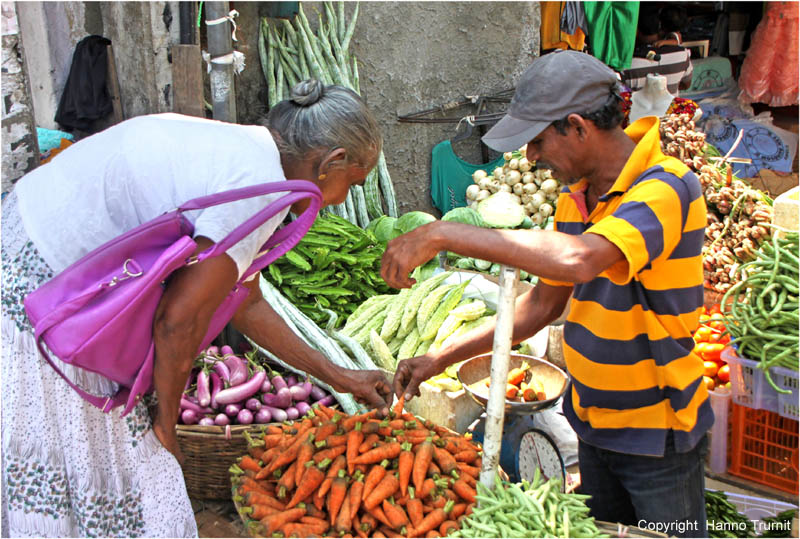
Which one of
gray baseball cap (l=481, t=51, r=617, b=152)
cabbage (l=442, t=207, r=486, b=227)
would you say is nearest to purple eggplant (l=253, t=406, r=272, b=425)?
gray baseball cap (l=481, t=51, r=617, b=152)

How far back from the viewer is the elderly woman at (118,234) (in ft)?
5.60

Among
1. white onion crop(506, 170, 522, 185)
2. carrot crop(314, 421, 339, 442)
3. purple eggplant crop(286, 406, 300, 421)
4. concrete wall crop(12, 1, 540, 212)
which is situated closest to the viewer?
carrot crop(314, 421, 339, 442)

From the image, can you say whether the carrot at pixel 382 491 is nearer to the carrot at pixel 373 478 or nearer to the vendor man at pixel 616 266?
the carrot at pixel 373 478

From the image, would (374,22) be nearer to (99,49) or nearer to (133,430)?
(99,49)

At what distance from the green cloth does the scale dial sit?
6.11 m

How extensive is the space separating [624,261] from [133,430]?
4.54 feet

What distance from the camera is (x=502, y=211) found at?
601 centimetres

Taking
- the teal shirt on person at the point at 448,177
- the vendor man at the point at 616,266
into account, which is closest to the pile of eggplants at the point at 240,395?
the vendor man at the point at 616,266

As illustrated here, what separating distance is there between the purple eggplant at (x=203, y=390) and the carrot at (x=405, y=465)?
1467mm

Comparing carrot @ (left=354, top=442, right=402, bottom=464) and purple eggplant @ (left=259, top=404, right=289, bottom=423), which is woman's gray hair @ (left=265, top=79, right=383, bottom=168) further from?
purple eggplant @ (left=259, top=404, right=289, bottom=423)

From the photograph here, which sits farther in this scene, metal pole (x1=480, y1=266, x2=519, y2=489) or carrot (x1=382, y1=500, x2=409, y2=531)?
carrot (x1=382, y1=500, x2=409, y2=531)

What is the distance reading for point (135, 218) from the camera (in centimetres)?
173

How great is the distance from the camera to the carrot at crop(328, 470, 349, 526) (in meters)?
2.21

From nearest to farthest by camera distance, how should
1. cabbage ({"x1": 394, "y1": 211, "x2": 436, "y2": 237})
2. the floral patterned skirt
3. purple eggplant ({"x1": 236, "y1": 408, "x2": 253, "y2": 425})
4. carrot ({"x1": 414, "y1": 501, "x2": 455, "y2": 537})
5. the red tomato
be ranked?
the floral patterned skirt
carrot ({"x1": 414, "y1": 501, "x2": 455, "y2": 537})
purple eggplant ({"x1": 236, "y1": 408, "x2": 253, "y2": 425})
the red tomato
cabbage ({"x1": 394, "y1": 211, "x2": 436, "y2": 237})
